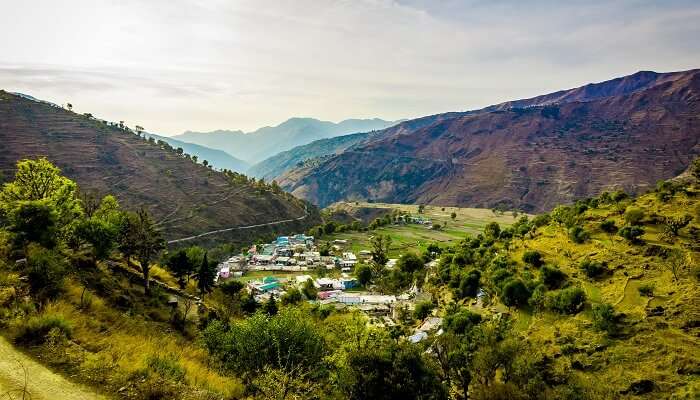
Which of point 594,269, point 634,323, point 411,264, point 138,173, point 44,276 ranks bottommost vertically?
point 411,264

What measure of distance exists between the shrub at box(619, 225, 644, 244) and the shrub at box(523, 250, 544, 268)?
28.7 ft

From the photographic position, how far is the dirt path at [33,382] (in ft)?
34.9

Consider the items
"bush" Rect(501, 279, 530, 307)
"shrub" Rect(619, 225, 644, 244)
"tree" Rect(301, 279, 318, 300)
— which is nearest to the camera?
"shrub" Rect(619, 225, 644, 244)

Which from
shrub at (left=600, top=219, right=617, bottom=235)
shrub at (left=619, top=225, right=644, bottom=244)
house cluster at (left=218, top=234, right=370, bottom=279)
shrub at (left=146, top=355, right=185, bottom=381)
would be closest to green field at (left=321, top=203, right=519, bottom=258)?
house cluster at (left=218, top=234, right=370, bottom=279)

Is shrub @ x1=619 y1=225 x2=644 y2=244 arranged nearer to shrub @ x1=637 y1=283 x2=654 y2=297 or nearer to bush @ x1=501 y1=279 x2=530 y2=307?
shrub @ x1=637 y1=283 x2=654 y2=297

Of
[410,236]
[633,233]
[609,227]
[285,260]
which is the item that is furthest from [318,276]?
[633,233]

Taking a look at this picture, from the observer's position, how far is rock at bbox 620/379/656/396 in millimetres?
25547

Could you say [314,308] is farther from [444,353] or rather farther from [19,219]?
[19,219]

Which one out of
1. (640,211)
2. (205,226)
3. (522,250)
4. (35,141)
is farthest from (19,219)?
(35,141)

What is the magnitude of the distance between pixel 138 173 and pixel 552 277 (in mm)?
149708

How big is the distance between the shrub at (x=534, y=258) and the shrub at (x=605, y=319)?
13.3m

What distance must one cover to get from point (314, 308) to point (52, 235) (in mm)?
40305

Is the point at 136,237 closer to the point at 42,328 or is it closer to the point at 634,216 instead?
the point at 42,328

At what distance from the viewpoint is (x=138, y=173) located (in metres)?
148
